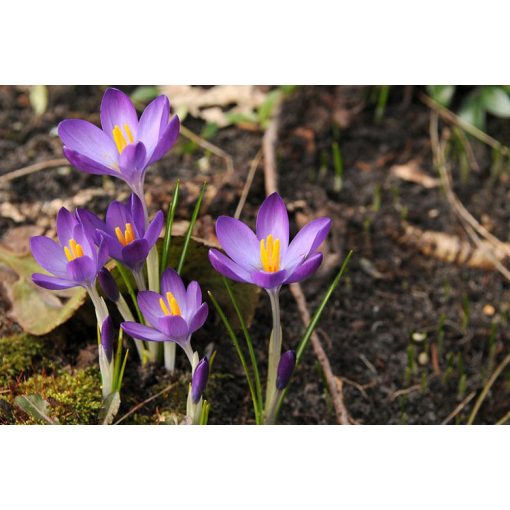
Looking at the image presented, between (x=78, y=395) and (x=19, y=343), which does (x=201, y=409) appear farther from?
(x=19, y=343)

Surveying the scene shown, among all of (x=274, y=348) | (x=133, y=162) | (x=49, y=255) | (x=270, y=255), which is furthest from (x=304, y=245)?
(x=49, y=255)

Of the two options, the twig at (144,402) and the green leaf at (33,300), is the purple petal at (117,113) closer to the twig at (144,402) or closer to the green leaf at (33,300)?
the green leaf at (33,300)

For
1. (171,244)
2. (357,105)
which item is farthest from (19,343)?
(357,105)

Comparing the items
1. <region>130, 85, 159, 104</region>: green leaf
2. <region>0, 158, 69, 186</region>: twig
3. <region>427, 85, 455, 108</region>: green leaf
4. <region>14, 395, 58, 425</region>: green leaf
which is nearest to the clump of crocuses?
<region>14, 395, 58, 425</region>: green leaf

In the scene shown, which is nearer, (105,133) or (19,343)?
(105,133)

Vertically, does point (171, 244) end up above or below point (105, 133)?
below

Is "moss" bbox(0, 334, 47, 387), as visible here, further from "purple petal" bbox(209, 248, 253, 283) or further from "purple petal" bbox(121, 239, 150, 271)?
"purple petal" bbox(209, 248, 253, 283)

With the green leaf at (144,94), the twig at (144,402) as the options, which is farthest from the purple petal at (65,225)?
the green leaf at (144,94)
